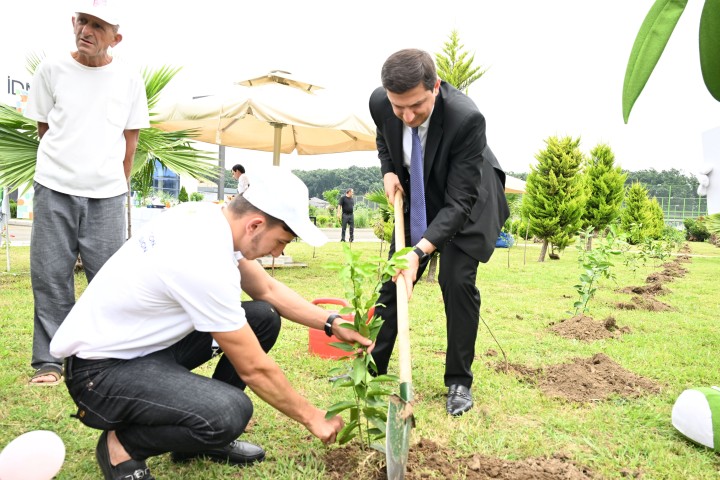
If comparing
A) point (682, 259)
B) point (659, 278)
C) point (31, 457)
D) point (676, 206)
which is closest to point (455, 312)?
point (31, 457)

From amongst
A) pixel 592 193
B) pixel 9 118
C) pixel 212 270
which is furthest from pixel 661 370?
pixel 592 193

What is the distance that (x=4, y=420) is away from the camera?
2.46 metres

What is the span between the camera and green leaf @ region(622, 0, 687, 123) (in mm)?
535

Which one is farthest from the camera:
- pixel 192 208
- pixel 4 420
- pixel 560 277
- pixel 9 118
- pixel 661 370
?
pixel 560 277

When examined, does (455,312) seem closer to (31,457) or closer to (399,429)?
(399,429)

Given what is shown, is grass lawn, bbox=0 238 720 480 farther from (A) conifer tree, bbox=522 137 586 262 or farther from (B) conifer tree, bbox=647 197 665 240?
(B) conifer tree, bbox=647 197 665 240

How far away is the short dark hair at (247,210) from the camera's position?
6.02ft

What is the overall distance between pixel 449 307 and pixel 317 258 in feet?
26.1

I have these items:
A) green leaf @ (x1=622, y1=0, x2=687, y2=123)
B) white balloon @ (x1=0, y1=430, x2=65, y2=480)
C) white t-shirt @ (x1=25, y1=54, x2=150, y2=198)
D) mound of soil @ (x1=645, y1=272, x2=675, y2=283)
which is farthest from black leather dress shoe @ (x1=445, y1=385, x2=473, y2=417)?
mound of soil @ (x1=645, y1=272, x2=675, y2=283)

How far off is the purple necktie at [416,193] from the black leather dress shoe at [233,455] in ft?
4.02

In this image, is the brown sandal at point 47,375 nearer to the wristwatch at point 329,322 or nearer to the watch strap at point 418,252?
the wristwatch at point 329,322

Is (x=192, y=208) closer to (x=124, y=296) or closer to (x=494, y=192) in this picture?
(x=124, y=296)

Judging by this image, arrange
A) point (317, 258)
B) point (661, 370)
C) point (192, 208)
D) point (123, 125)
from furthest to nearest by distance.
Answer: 1. point (317, 258)
2. point (661, 370)
3. point (123, 125)
4. point (192, 208)

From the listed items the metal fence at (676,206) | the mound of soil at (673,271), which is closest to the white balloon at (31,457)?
the mound of soil at (673,271)
